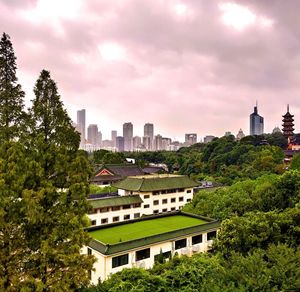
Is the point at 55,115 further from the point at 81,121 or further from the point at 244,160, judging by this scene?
the point at 81,121

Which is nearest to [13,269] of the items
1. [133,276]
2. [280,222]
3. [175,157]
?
[133,276]

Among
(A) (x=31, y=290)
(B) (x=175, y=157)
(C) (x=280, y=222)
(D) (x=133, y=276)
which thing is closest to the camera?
(A) (x=31, y=290)

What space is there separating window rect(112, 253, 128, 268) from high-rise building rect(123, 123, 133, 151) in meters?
153

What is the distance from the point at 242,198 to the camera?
2489cm

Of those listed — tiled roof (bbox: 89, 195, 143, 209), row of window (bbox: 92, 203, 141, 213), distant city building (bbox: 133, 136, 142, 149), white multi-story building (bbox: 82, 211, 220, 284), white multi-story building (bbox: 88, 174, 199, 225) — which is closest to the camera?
white multi-story building (bbox: 82, 211, 220, 284)

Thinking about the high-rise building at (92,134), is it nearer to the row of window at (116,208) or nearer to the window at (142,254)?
the row of window at (116,208)

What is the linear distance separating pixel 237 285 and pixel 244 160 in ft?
157

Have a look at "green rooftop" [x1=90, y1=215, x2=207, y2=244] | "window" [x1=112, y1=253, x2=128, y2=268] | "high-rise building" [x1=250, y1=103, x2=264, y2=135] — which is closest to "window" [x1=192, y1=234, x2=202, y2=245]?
"green rooftop" [x1=90, y1=215, x2=207, y2=244]

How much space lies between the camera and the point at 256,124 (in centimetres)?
17950

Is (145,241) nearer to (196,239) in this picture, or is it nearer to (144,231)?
(144,231)

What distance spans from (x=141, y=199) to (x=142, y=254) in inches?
481

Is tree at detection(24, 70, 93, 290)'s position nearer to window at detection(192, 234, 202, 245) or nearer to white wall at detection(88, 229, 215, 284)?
white wall at detection(88, 229, 215, 284)

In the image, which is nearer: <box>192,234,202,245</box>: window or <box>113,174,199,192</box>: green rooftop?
<box>192,234,202,245</box>: window

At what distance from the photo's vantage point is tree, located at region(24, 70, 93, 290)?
31.5 ft
